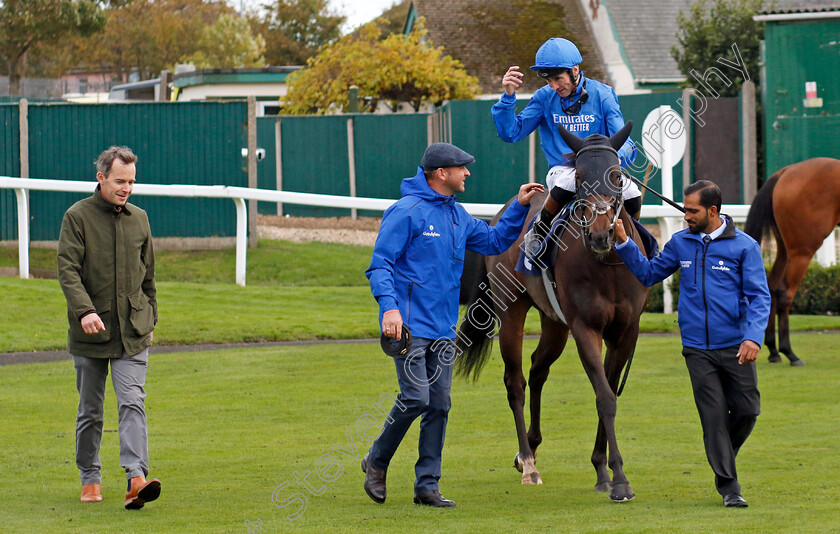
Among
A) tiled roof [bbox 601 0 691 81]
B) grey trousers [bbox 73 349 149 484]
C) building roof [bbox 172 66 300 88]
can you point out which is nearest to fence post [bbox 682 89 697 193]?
tiled roof [bbox 601 0 691 81]

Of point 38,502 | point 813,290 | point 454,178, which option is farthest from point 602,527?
point 813,290

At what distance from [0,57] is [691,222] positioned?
163 feet

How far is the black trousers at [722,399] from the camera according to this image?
5.59 meters

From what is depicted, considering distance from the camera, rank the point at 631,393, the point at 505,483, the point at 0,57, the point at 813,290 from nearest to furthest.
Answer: the point at 505,483 < the point at 631,393 < the point at 813,290 < the point at 0,57

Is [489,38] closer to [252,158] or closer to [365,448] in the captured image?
[252,158]

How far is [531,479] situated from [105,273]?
274cm

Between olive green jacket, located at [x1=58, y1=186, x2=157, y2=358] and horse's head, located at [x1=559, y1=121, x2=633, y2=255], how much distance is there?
2445 mm

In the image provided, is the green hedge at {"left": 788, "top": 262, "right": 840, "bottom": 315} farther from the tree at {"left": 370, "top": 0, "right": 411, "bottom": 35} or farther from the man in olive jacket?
the tree at {"left": 370, "top": 0, "right": 411, "bottom": 35}

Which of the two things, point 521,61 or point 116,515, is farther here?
point 521,61

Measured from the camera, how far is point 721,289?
5656mm

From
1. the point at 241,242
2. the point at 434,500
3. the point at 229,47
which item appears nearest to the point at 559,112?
the point at 434,500

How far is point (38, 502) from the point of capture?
587 centimetres

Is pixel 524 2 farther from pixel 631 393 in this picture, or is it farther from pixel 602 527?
pixel 602 527

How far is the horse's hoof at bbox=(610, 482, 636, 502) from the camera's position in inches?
226
